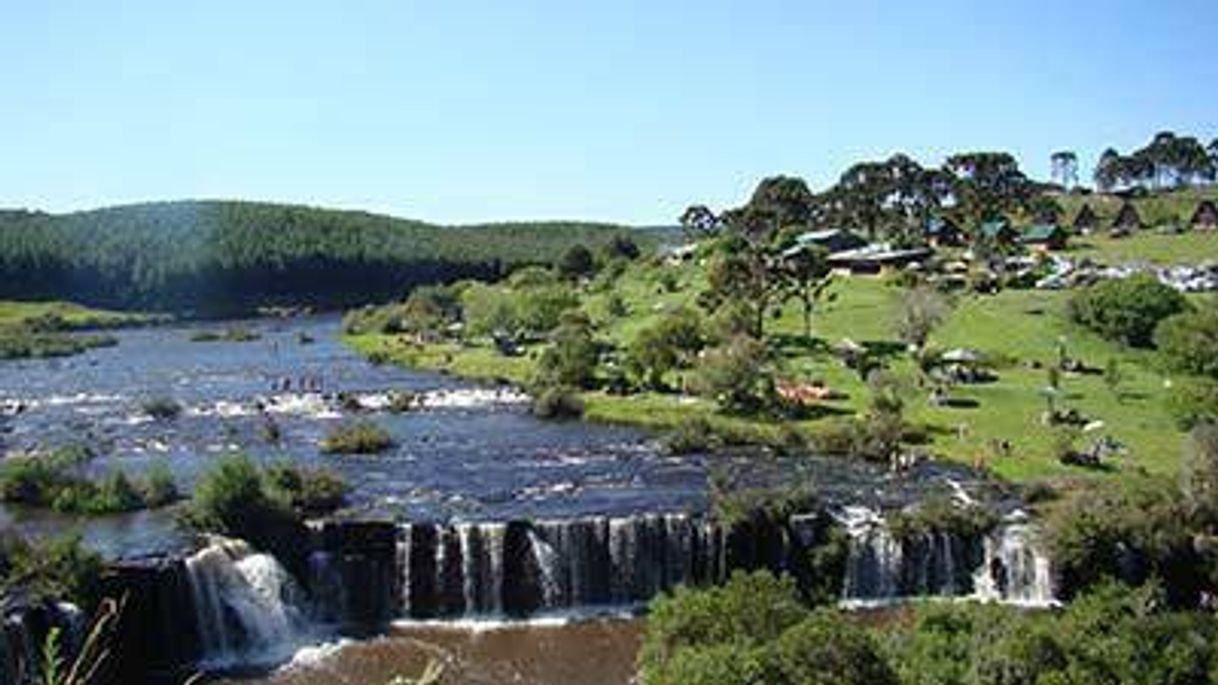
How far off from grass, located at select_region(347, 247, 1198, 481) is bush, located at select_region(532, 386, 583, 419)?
1004mm

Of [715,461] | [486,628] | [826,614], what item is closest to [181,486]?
[486,628]

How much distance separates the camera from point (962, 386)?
7450cm

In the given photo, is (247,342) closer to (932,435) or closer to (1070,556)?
(932,435)

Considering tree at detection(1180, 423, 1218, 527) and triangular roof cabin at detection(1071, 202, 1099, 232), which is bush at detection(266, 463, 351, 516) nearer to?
tree at detection(1180, 423, 1218, 527)

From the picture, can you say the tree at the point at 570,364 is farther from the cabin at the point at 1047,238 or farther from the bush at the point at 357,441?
the cabin at the point at 1047,238

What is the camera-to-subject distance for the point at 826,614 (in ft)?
95.8

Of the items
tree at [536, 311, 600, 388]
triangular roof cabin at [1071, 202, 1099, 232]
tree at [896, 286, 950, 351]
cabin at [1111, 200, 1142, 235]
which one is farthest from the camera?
triangular roof cabin at [1071, 202, 1099, 232]

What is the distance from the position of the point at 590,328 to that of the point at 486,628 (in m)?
62.6

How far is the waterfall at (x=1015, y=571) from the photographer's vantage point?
45.5 metres

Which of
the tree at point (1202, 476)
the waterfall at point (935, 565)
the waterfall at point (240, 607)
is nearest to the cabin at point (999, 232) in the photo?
the tree at point (1202, 476)

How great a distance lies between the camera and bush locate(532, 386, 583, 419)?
2958 inches

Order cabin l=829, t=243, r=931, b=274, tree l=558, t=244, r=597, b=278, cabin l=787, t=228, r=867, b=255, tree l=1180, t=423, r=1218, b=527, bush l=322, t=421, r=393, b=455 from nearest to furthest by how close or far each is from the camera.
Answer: tree l=1180, t=423, r=1218, b=527 < bush l=322, t=421, r=393, b=455 < cabin l=829, t=243, r=931, b=274 < cabin l=787, t=228, r=867, b=255 < tree l=558, t=244, r=597, b=278

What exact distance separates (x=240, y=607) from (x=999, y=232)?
102232 mm

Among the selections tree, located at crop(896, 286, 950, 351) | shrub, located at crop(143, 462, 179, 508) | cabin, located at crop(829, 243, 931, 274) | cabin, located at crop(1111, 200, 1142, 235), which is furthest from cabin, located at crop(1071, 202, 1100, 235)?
shrub, located at crop(143, 462, 179, 508)
